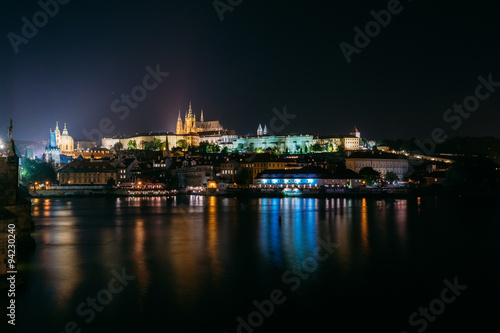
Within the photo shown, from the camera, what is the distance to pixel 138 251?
12.1 m

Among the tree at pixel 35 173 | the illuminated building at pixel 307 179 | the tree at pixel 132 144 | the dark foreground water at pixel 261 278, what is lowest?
the dark foreground water at pixel 261 278

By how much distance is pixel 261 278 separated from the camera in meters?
9.38

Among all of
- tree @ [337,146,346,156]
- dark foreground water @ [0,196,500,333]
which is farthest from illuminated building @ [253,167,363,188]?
tree @ [337,146,346,156]

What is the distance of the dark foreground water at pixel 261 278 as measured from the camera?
6930 millimetres

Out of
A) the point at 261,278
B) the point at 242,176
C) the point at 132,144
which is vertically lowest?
the point at 261,278

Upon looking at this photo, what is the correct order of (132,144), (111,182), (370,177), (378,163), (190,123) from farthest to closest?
(190,123) → (132,144) → (378,163) → (370,177) → (111,182)

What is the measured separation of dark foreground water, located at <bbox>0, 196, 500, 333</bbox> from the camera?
6930 millimetres

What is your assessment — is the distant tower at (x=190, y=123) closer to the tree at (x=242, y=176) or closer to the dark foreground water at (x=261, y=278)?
the tree at (x=242, y=176)

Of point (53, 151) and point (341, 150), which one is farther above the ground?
point (53, 151)

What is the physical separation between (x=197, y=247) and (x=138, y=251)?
1.51 metres

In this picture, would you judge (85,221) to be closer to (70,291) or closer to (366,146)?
(70,291)

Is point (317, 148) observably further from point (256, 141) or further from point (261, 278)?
point (261, 278)

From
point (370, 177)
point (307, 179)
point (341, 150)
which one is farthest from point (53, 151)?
point (370, 177)

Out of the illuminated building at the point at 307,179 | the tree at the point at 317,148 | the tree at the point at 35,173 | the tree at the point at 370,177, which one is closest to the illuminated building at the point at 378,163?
the tree at the point at 370,177
